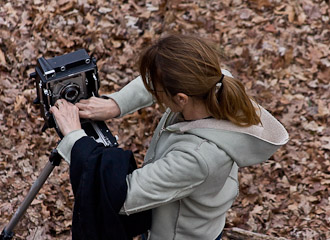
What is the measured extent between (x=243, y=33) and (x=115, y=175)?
391 centimetres

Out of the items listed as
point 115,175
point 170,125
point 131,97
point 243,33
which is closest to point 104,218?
point 115,175

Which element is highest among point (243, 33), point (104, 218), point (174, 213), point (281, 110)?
point (104, 218)

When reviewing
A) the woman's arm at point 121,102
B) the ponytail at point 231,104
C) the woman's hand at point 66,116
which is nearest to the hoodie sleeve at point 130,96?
the woman's arm at point 121,102

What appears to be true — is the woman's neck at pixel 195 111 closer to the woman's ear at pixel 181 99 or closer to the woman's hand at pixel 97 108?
the woman's ear at pixel 181 99

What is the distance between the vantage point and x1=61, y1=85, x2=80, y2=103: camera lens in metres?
2.14

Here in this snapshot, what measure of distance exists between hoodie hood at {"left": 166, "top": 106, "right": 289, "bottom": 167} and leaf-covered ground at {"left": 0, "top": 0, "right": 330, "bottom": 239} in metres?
2.01

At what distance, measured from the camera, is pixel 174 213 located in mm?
2139

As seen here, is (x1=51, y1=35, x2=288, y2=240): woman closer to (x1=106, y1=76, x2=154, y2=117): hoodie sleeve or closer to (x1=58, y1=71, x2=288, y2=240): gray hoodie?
(x1=58, y1=71, x2=288, y2=240): gray hoodie

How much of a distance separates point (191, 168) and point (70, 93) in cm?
74

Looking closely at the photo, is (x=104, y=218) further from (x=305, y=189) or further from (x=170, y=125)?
(x=305, y=189)

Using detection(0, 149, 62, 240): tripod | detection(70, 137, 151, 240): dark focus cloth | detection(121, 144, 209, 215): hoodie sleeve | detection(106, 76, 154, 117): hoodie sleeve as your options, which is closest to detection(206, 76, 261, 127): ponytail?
detection(121, 144, 209, 215): hoodie sleeve

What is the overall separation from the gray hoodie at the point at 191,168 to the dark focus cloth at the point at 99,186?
0.16 feet

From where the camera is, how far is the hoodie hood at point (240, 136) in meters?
1.92

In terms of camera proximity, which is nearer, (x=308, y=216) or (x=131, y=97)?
(x=131, y=97)
